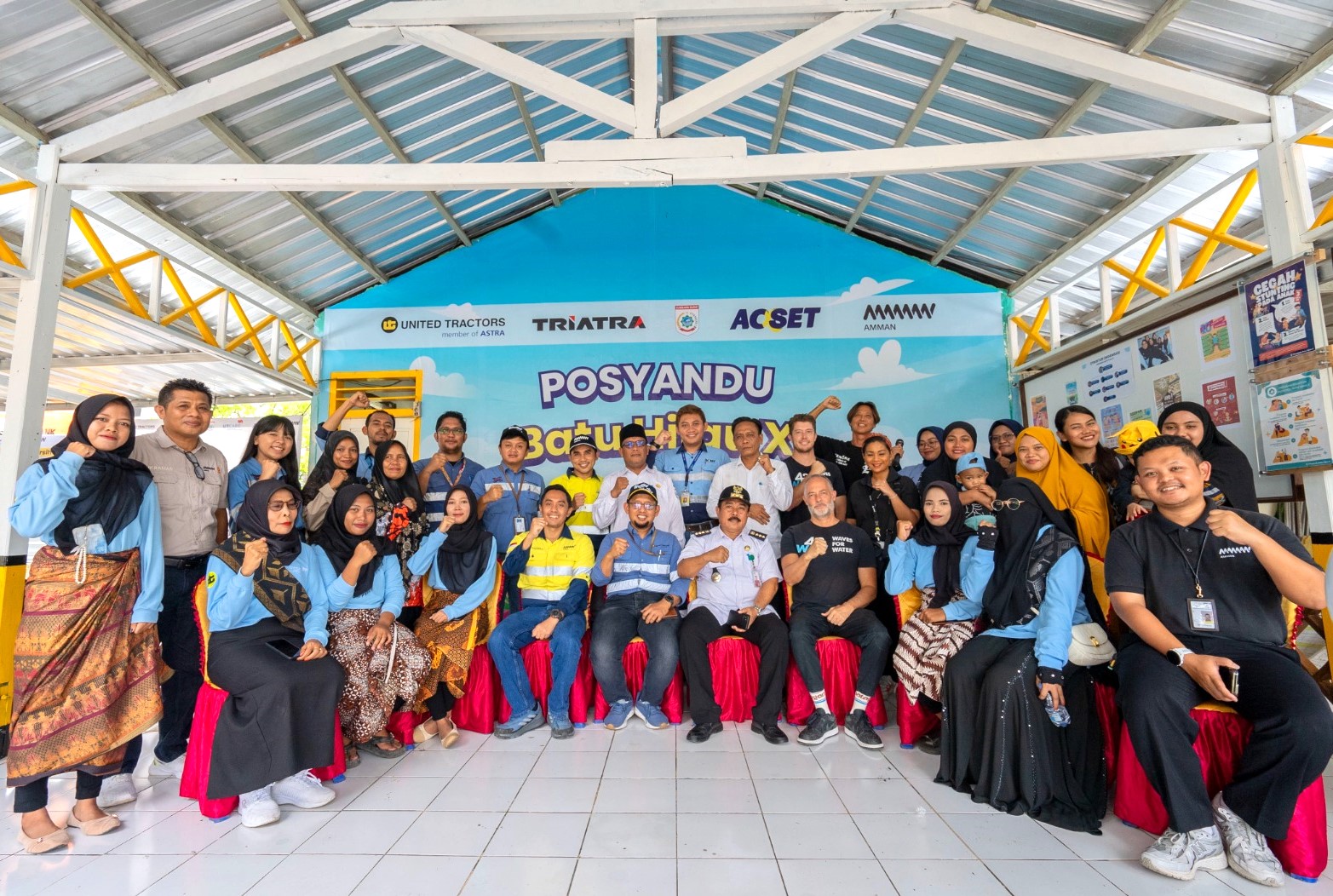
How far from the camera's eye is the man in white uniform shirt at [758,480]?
4.00 m

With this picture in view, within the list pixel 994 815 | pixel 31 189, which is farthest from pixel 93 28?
pixel 994 815

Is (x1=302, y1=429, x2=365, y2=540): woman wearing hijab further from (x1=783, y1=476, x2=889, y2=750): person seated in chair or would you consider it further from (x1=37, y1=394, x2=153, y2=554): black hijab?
(x1=783, y1=476, x2=889, y2=750): person seated in chair

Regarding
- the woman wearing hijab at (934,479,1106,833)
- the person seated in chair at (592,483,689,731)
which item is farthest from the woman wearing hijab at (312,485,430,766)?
the woman wearing hijab at (934,479,1106,833)

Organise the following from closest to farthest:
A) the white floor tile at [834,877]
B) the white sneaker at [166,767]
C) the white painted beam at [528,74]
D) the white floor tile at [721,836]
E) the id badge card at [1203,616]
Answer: the white floor tile at [834,877], the white floor tile at [721,836], the id badge card at [1203,616], the white sneaker at [166,767], the white painted beam at [528,74]

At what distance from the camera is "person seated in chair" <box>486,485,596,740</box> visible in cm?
326

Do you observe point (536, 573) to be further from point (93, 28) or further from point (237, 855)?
point (93, 28)

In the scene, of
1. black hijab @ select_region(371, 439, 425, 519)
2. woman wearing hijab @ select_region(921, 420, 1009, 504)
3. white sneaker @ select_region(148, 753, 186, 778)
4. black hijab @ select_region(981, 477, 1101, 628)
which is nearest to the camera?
black hijab @ select_region(981, 477, 1101, 628)

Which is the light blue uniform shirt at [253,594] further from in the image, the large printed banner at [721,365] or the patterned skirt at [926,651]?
the large printed banner at [721,365]

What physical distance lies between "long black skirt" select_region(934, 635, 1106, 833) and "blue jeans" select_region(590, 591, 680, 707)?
132 centimetres

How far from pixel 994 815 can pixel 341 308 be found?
6.84 meters

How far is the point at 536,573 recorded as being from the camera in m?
3.56

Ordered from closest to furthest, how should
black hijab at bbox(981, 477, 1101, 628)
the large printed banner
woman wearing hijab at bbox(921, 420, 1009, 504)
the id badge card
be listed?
the id badge card < black hijab at bbox(981, 477, 1101, 628) < woman wearing hijab at bbox(921, 420, 1009, 504) < the large printed banner

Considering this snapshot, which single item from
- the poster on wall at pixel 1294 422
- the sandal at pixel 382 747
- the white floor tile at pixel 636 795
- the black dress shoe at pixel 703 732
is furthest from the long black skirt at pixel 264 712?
the poster on wall at pixel 1294 422

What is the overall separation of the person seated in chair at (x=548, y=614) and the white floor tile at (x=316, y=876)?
1.16 m
